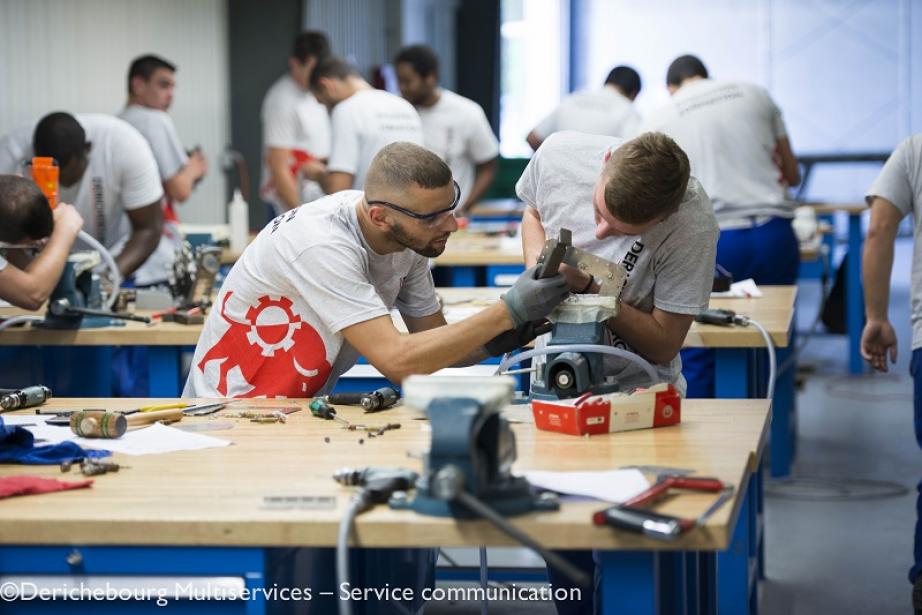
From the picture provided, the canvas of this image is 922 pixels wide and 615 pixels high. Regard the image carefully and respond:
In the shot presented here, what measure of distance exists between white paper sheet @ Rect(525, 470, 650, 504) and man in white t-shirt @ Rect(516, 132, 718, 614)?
2.12 ft

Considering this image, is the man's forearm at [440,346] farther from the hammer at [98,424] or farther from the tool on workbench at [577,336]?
the hammer at [98,424]

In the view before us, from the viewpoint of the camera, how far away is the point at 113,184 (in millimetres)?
4512

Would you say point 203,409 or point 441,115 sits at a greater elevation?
point 441,115

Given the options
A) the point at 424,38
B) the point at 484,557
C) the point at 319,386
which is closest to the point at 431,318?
the point at 319,386

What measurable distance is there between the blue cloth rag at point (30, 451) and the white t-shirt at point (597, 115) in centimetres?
501

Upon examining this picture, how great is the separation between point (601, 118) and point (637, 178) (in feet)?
15.2

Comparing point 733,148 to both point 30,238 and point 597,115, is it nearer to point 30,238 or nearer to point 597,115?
point 597,115

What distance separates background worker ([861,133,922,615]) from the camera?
2934 mm

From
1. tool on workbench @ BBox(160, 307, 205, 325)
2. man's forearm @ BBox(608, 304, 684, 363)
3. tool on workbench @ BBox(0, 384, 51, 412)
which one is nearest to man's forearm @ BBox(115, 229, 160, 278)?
tool on workbench @ BBox(160, 307, 205, 325)

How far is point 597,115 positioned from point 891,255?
153 inches

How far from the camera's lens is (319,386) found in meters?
2.69

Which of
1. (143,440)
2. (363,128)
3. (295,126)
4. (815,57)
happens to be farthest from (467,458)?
(815,57)

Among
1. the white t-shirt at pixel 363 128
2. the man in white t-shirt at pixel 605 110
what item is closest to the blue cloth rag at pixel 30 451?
the white t-shirt at pixel 363 128

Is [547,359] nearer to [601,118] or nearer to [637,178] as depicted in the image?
[637,178]
